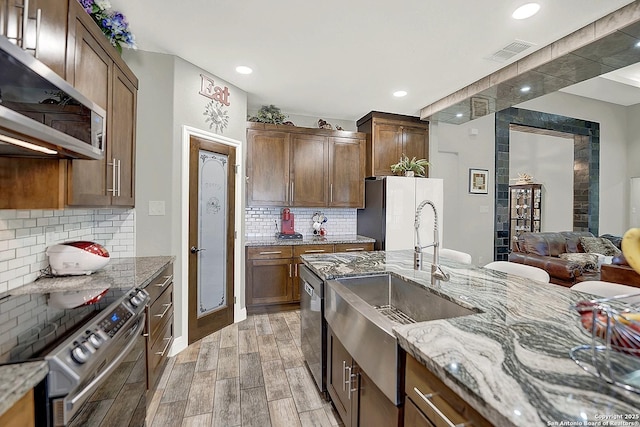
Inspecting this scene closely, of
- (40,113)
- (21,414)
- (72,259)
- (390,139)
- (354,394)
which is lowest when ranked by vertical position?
(354,394)

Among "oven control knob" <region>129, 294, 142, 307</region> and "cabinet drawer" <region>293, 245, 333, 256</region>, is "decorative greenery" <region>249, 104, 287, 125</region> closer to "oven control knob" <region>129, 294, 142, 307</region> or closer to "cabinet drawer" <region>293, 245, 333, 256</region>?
"cabinet drawer" <region>293, 245, 333, 256</region>

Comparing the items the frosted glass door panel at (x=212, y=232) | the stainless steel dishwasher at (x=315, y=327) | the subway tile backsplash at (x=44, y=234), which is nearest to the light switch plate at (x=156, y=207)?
the subway tile backsplash at (x=44, y=234)

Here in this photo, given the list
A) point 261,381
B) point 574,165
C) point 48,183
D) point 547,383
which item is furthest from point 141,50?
point 574,165

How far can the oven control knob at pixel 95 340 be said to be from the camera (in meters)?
1.04

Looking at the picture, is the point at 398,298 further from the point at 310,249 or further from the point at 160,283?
the point at 310,249

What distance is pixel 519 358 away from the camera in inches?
30.2

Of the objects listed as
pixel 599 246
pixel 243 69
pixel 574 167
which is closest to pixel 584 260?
pixel 599 246

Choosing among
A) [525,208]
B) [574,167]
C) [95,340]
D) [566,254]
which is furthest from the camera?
[525,208]

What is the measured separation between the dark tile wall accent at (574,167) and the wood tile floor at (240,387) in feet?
13.2

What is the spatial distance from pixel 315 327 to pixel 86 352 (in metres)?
1.31

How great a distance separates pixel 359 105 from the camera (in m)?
4.02

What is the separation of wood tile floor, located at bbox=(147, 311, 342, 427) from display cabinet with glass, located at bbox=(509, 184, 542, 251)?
6.33 m

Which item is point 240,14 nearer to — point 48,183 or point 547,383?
point 48,183

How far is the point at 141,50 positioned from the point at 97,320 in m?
2.44
